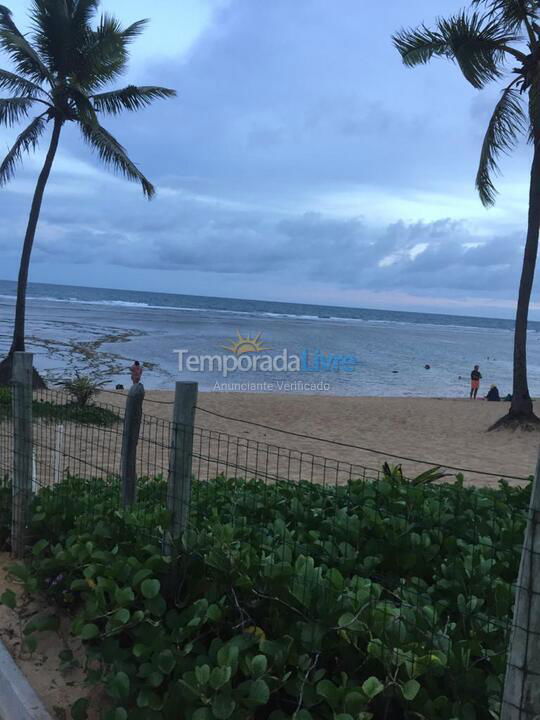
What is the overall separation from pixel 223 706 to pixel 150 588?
72cm

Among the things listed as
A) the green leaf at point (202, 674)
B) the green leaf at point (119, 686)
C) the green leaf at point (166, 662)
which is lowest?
the green leaf at point (119, 686)

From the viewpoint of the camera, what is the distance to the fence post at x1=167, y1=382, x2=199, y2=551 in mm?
3400

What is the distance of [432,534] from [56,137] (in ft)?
49.8

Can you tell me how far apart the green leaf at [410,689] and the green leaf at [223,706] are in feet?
2.05

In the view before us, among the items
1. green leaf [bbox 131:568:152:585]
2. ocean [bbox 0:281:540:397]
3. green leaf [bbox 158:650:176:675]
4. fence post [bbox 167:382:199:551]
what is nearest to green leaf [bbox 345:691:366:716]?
green leaf [bbox 158:650:176:675]

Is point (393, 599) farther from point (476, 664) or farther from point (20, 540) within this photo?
point (20, 540)

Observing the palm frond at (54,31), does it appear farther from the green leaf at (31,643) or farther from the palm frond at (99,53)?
the green leaf at (31,643)

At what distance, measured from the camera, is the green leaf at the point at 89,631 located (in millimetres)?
2816

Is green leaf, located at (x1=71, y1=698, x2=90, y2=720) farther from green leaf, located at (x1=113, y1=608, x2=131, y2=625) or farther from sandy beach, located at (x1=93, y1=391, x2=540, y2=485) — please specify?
sandy beach, located at (x1=93, y1=391, x2=540, y2=485)

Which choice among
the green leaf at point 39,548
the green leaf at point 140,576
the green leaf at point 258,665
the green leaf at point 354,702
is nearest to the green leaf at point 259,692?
the green leaf at point 258,665

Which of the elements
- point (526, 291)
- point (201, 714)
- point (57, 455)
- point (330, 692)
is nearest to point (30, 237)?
point (57, 455)

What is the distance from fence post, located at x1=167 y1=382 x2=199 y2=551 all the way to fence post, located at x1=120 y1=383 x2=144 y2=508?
58 cm

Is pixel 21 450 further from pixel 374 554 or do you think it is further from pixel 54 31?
pixel 54 31
